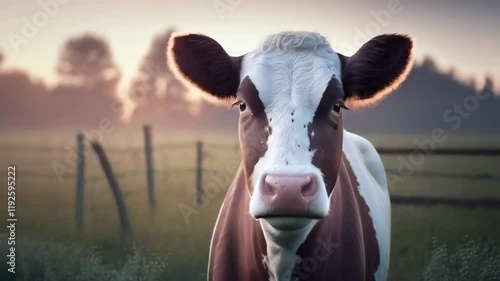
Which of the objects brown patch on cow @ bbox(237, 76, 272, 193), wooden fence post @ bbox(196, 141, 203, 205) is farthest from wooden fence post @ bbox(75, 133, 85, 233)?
brown patch on cow @ bbox(237, 76, 272, 193)

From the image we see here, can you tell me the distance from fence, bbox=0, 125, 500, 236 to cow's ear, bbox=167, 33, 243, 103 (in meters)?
4.98

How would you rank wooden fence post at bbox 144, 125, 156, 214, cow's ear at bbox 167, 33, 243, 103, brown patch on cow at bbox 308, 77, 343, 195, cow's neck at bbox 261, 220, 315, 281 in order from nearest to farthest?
brown patch on cow at bbox 308, 77, 343, 195
cow's neck at bbox 261, 220, 315, 281
cow's ear at bbox 167, 33, 243, 103
wooden fence post at bbox 144, 125, 156, 214

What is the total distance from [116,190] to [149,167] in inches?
33.3

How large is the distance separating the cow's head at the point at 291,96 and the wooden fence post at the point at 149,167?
561cm

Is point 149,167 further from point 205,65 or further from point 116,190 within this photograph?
point 205,65

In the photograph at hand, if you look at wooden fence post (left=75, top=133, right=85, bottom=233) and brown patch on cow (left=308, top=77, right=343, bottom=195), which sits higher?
brown patch on cow (left=308, top=77, right=343, bottom=195)

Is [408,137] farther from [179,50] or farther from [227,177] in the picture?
[179,50]

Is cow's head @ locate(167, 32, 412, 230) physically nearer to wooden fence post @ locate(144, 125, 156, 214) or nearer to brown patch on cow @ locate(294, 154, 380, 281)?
brown patch on cow @ locate(294, 154, 380, 281)

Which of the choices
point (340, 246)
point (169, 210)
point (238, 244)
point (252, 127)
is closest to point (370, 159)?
point (340, 246)

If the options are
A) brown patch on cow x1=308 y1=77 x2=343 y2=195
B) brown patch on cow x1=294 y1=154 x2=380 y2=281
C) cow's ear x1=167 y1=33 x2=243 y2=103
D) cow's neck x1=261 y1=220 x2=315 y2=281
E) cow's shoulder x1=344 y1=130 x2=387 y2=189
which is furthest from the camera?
cow's shoulder x1=344 y1=130 x2=387 y2=189

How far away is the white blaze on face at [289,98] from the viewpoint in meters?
2.62

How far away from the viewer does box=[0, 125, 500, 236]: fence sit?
8.23 metres

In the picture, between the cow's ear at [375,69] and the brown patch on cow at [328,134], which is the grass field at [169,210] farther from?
the brown patch on cow at [328,134]

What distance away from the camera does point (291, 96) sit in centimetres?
285
